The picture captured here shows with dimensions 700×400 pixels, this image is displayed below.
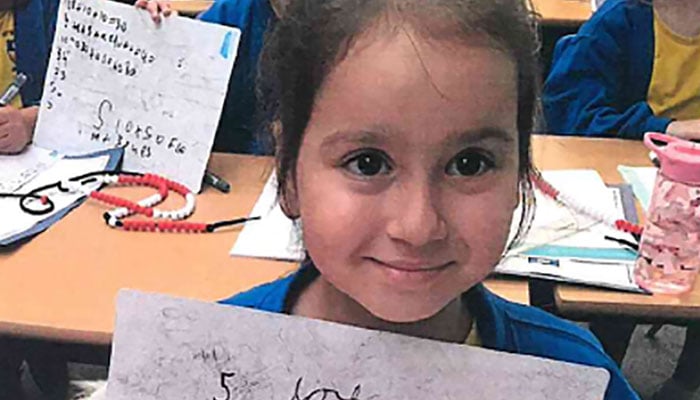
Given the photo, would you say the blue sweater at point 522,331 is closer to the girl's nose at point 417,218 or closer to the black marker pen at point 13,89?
the girl's nose at point 417,218

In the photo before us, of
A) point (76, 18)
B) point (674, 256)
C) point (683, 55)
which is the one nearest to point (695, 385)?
point (683, 55)

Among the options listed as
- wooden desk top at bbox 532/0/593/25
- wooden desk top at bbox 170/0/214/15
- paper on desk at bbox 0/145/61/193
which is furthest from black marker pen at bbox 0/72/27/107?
wooden desk top at bbox 532/0/593/25

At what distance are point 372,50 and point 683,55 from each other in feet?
4.79

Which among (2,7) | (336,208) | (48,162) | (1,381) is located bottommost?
(1,381)

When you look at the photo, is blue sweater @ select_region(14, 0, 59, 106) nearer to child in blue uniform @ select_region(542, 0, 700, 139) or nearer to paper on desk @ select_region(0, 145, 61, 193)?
paper on desk @ select_region(0, 145, 61, 193)

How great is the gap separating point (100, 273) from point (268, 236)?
254 mm

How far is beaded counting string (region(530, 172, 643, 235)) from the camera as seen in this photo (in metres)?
1.49

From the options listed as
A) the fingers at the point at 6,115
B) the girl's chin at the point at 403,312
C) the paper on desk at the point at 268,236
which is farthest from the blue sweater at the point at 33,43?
the girl's chin at the point at 403,312

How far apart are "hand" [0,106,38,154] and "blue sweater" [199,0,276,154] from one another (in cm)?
35

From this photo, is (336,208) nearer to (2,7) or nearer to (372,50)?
(372,50)

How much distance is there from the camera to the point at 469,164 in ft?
2.51

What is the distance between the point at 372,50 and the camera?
0.77 meters

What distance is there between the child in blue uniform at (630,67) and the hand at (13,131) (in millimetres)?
1021

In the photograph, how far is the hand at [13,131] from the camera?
1.70 metres
